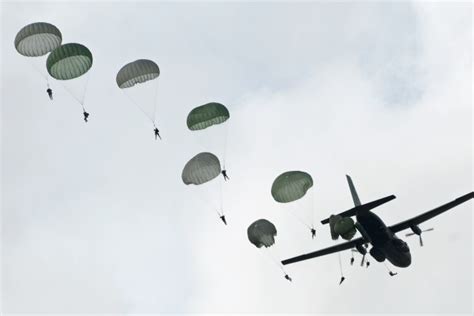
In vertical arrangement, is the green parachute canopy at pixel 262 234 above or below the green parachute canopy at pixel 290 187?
below

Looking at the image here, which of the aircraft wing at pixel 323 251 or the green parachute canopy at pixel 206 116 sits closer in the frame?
the green parachute canopy at pixel 206 116

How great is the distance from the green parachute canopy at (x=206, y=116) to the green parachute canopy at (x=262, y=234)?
32.5 feet

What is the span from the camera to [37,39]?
56.8 metres

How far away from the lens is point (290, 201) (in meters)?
55.8

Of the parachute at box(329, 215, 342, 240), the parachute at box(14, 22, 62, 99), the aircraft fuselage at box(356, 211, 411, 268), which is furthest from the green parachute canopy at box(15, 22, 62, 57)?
the aircraft fuselage at box(356, 211, 411, 268)

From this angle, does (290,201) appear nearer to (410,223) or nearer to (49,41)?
(410,223)

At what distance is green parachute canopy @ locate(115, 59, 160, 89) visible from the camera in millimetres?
56469

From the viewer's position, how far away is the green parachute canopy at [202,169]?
55.2 m

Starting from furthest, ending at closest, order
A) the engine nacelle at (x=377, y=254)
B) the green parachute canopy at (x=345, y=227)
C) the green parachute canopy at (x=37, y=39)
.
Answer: the engine nacelle at (x=377, y=254) < the green parachute canopy at (x=37, y=39) < the green parachute canopy at (x=345, y=227)

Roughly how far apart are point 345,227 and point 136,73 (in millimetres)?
21658

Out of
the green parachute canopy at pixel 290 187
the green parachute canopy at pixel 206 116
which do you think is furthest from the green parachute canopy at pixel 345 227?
the green parachute canopy at pixel 206 116

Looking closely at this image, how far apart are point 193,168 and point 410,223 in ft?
76.6

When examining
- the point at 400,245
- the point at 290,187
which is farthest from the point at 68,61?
the point at 400,245

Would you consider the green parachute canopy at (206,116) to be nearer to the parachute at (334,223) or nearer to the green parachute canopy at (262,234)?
the green parachute canopy at (262,234)
